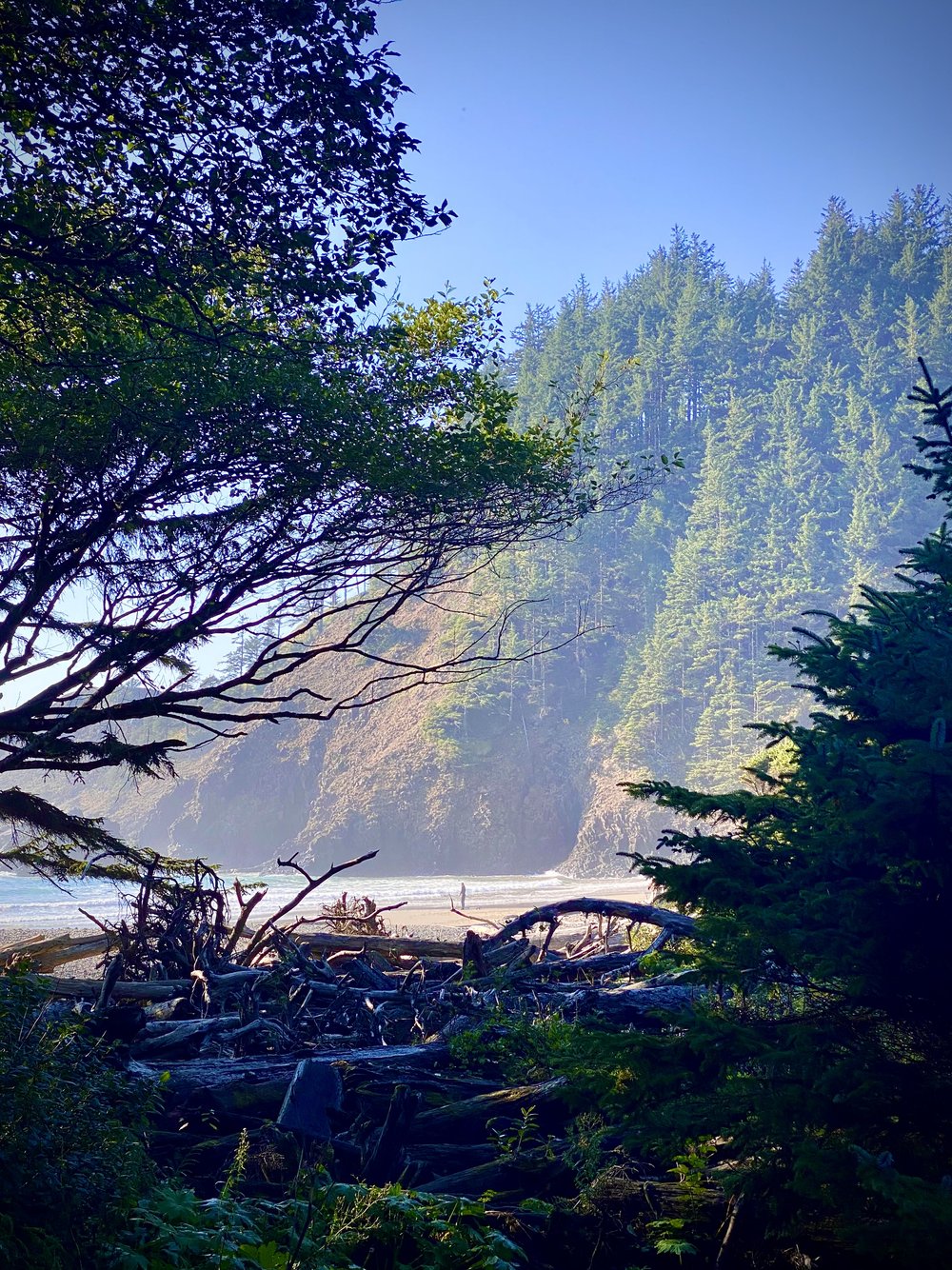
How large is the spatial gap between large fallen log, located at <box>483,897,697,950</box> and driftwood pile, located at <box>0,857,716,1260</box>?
0.07 feet

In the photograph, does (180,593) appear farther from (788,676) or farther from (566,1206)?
(788,676)

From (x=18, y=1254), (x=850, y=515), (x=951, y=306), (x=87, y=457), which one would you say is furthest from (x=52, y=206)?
(x=951, y=306)

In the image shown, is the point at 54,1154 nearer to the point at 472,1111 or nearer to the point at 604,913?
the point at 472,1111

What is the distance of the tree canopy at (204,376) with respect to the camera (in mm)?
5707

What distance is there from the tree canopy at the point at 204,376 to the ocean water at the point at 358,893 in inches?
1251

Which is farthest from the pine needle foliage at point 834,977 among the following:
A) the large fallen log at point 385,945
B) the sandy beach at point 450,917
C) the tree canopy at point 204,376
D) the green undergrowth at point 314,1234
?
the sandy beach at point 450,917

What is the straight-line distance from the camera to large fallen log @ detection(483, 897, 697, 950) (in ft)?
30.7

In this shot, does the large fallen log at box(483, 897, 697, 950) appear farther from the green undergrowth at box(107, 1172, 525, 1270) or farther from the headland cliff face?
the headland cliff face

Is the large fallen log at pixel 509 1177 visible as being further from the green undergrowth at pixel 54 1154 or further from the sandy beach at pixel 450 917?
the sandy beach at pixel 450 917

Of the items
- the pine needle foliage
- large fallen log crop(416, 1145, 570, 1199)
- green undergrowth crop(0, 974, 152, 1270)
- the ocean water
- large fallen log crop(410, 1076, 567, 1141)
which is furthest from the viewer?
the ocean water

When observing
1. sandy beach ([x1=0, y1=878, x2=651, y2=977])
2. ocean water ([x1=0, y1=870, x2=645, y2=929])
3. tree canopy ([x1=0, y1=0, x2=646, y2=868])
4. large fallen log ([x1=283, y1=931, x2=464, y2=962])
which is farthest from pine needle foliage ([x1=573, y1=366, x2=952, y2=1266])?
ocean water ([x1=0, y1=870, x2=645, y2=929])

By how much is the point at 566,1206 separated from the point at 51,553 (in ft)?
21.4

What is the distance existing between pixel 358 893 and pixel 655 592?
3661cm

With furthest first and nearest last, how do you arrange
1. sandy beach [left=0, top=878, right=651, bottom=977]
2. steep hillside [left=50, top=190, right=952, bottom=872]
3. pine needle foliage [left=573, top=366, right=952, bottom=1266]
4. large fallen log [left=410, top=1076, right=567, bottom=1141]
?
steep hillside [left=50, top=190, right=952, bottom=872]
sandy beach [left=0, top=878, right=651, bottom=977]
large fallen log [left=410, top=1076, right=567, bottom=1141]
pine needle foliage [left=573, top=366, right=952, bottom=1266]
